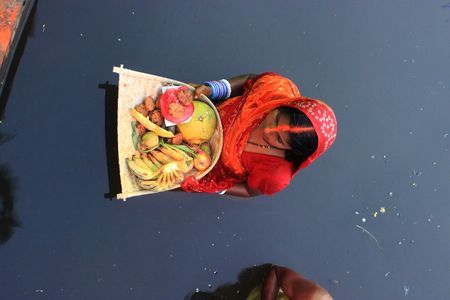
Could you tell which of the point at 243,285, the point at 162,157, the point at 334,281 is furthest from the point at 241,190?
the point at 334,281

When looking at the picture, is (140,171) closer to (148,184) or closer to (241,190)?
(148,184)

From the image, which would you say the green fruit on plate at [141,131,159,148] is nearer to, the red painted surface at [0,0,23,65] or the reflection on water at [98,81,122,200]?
the reflection on water at [98,81,122,200]

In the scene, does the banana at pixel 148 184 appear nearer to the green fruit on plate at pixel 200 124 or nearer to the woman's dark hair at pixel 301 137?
the green fruit on plate at pixel 200 124

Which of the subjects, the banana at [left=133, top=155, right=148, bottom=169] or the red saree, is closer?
the red saree

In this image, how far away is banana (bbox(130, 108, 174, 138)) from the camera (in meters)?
1.11

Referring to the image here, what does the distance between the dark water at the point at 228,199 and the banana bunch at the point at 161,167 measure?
0.21 metres

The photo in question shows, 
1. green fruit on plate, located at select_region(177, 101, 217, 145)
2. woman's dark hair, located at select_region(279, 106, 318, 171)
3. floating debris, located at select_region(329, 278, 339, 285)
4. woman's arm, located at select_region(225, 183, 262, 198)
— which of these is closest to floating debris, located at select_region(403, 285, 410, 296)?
floating debris, located at select_region(329, 278, 339, 285)

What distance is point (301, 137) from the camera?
921mm

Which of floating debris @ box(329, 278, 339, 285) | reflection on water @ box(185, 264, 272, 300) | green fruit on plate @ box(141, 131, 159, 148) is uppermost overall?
green fruit on plate @ box(141, 131, 159, 148)

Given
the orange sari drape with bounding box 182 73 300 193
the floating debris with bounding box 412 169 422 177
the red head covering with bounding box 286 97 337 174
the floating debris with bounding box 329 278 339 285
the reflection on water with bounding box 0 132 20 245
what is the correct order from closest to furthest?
1. the red head covering with bounding box 286 97 337 174
2. the orange sari drape with bounding box 182 73 300 193
3. the reflection on water with bounding box 0 132 20 245
4. the floating debris with bounding box 329 278 339 285
5. the floating debris with bounding box 412 169 422 177

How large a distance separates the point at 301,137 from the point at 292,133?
0.08 ft

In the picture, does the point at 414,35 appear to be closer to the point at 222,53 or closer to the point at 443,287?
the point at 222,53

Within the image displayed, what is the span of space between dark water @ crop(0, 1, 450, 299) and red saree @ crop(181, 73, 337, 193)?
216 mm

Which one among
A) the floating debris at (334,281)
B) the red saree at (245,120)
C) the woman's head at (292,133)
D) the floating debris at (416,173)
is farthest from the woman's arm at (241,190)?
the floating debris at (416,173)
